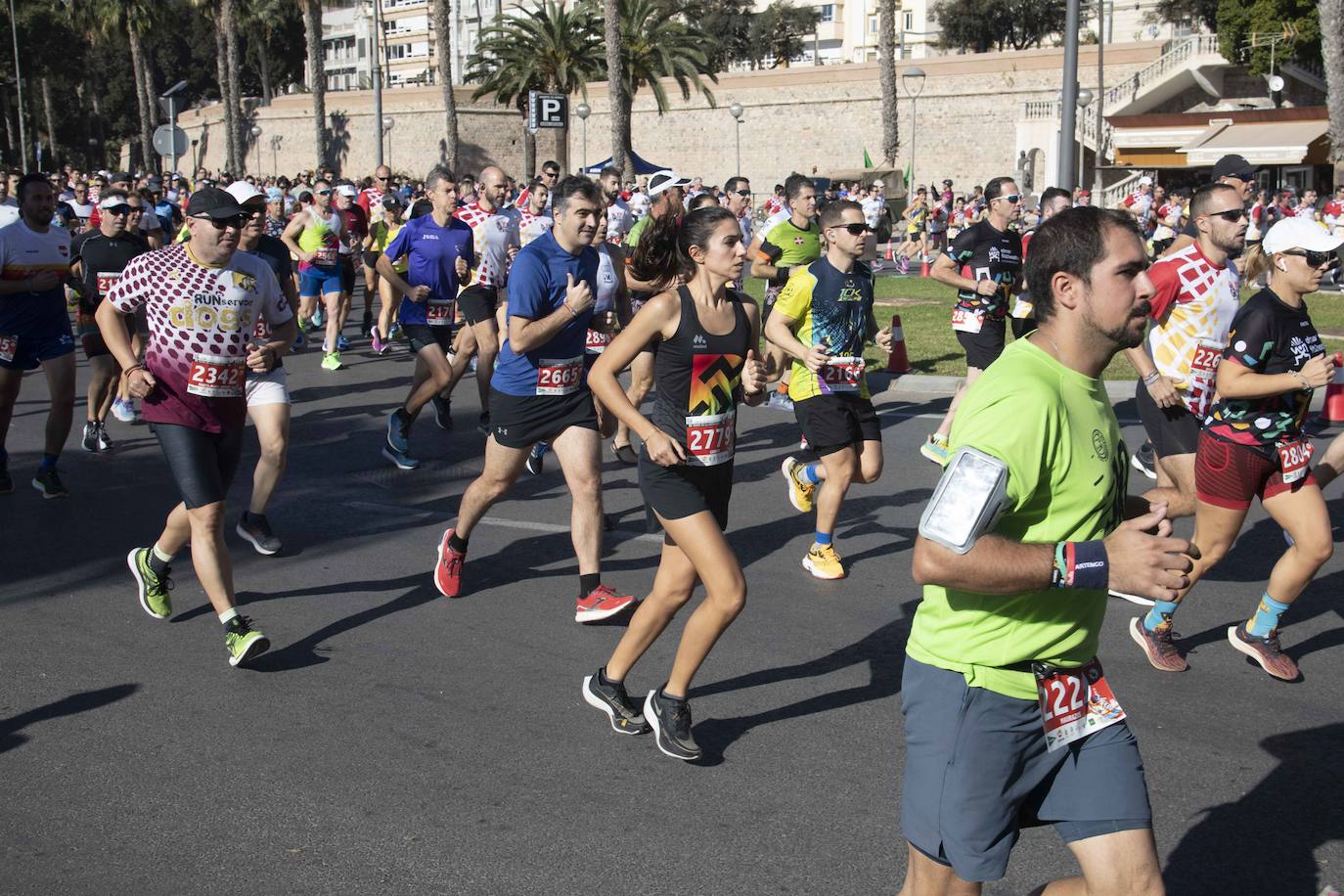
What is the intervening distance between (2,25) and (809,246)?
6792 centimetres

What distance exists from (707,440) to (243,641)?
2168 mm

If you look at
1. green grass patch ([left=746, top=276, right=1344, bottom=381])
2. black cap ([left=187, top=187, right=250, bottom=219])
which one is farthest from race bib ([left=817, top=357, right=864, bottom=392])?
green grass patch ([left=746, top=276, right=1344, bottom=381])

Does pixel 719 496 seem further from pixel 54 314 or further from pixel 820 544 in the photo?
pixel 54 314

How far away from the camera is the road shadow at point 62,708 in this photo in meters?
5.02

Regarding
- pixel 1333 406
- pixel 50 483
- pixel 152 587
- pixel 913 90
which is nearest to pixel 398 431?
pixel 50 483

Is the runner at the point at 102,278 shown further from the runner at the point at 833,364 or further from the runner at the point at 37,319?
the runner at the point at 833,364

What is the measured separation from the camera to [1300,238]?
534 centimetres

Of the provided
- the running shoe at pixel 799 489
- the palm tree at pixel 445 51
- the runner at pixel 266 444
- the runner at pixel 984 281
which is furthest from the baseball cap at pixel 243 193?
the palm tree at pixel 445 51

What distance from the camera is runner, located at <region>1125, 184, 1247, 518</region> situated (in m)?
6.31

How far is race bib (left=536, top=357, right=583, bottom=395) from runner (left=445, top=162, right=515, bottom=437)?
202cm

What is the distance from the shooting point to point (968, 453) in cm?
268

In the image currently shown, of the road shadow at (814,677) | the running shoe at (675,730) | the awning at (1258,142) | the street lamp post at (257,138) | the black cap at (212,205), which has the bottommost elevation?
the road shadow at (814,677)

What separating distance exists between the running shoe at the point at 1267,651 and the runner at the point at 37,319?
23.6 ft

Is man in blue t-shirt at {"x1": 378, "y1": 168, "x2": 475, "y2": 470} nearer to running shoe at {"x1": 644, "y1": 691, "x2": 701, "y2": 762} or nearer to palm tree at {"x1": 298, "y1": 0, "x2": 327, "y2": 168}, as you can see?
running shoe at {"x1": 644, "y1": 691, "x2": 701, "y2": 762}
